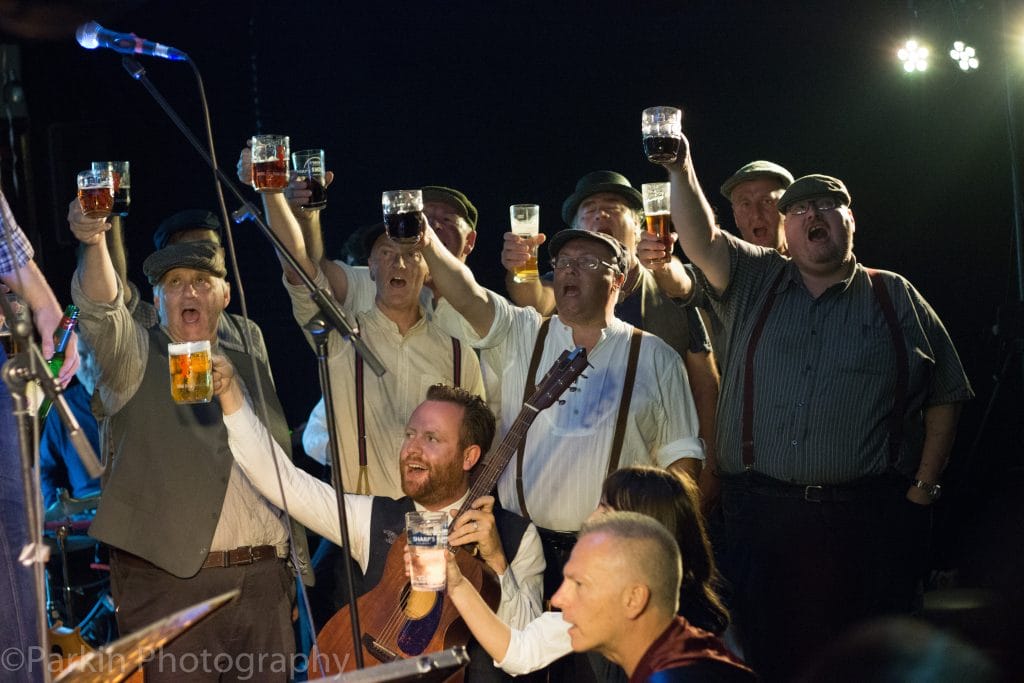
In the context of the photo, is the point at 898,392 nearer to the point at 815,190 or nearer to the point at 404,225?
the point at 815,190

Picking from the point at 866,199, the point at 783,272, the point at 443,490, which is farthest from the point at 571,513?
the point at 866,199

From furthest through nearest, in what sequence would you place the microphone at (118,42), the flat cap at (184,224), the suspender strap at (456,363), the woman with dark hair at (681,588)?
the flat cap at (184,224) → the suspender strap at (456,363) → the woman with dark hair at (681,588) → the microphone at (118,42)

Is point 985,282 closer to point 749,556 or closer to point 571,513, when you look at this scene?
point 749,556

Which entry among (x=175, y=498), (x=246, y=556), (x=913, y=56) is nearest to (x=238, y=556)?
(x=246, y=556)

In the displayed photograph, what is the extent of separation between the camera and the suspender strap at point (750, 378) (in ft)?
13.5

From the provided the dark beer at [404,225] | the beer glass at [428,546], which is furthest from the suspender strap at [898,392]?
the beer glass at [428,546]

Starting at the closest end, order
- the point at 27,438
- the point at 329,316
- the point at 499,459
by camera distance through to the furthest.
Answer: the point at 27,438
the point at 329,316
the point at 499,459

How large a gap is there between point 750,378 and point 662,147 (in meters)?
0.99

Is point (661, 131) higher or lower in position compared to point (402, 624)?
higher

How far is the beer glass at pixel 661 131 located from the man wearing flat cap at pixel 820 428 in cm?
47

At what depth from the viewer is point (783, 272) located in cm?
425

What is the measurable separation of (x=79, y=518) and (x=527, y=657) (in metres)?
2.50

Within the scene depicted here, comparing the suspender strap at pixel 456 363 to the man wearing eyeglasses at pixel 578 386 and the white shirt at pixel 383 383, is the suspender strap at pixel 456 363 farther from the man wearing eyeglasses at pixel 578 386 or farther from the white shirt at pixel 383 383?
the man wearing eyeglasses at pixel 578 386

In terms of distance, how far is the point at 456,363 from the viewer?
436 centimetres
